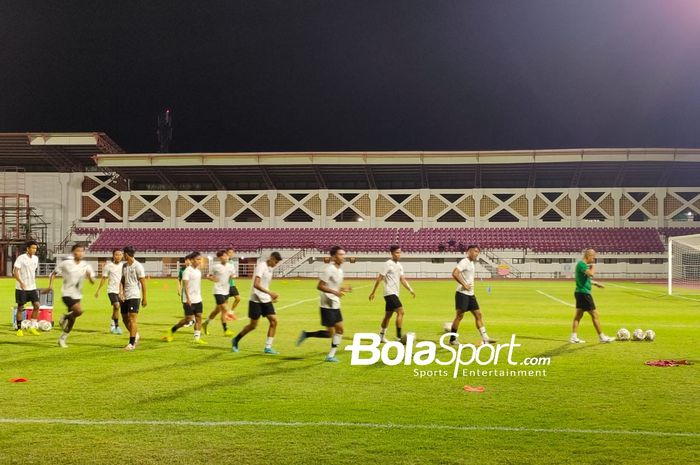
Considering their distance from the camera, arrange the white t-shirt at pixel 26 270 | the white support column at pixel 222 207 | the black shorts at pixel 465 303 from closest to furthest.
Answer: the black shorts at pixel 465 303
the white t-shirt at pixel 26 270
the white support column at pixel 222 207

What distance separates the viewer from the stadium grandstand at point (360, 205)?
59625 millimetres

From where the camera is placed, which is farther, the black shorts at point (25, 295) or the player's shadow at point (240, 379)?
the black shorts at point (25, 295)

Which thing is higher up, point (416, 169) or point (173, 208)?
point (416, 169)

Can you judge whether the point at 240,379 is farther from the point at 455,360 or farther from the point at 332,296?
the point at 455,360

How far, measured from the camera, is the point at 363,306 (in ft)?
84.2

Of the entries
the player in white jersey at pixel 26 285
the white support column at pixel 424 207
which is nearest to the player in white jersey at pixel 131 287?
the player in white jersey at pixel 26 285

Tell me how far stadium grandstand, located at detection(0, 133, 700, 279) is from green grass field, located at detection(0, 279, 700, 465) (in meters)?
46.7

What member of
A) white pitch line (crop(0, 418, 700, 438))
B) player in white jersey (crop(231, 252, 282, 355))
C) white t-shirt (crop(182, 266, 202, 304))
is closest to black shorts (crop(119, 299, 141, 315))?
white t-shirt (crop(182, 266, 202, 304))

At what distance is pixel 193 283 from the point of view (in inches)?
595

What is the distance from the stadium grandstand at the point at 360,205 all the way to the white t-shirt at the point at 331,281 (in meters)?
47.1

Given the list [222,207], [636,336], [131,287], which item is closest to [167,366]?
[131,287]

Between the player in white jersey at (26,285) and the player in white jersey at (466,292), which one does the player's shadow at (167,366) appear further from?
the player in white jersey at (26,285)

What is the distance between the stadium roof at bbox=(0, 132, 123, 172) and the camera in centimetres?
6078

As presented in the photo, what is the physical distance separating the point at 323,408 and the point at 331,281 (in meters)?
3.66
